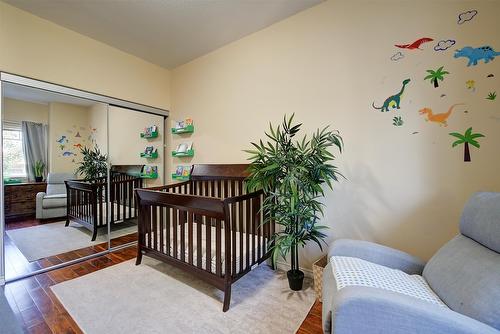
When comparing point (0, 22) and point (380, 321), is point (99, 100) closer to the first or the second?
point (0, 22)

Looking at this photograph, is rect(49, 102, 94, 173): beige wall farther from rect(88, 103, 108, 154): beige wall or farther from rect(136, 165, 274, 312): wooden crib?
rect(136, 165, 274, 312): wooden crib

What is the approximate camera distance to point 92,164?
8.68ft

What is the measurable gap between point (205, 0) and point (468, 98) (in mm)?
2257

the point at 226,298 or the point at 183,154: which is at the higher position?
the point at 183,154

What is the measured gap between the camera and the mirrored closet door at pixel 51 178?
6.73ft

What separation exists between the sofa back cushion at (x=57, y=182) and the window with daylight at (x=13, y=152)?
219mm

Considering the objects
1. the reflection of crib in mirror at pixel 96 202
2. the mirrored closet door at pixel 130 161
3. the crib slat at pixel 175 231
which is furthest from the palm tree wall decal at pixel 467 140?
the reflection of crib in mirror at pixel 96 202

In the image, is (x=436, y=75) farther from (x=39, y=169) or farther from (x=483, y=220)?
(x=39, y=169)

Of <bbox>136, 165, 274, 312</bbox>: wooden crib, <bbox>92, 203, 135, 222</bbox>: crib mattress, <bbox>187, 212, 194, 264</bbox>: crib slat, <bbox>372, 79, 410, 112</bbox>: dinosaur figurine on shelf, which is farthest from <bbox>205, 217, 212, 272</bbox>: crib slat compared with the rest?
<bbox>92, 203, 135, 222</bbox>: crib mattress

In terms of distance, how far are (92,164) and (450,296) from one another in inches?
137

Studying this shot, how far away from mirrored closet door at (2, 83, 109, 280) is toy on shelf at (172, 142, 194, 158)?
89 cm

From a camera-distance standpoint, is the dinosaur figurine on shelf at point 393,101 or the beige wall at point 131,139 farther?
the beige wall at point 131,139

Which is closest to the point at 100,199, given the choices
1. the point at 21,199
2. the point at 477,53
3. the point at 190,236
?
the point at 21,199

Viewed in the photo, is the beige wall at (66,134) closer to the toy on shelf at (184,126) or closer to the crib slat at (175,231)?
the toy on shelf at (184,126)
